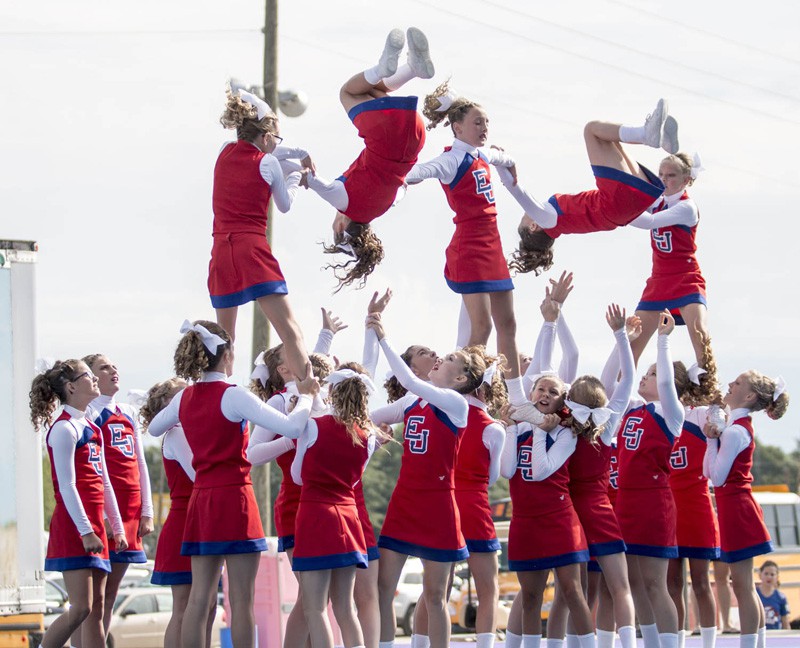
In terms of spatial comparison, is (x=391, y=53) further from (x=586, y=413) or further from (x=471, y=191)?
(x=586, y=413)

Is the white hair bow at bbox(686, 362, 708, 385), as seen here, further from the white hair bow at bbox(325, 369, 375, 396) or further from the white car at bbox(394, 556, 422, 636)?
the white car at bbox(394, 556, 422, 636)

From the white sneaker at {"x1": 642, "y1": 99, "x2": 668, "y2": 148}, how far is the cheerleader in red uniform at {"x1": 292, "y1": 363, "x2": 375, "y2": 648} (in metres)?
2.45

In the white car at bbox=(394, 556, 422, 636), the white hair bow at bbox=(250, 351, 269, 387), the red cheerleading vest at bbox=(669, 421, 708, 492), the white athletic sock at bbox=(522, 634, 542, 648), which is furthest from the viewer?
the white car at bbox=(394, 556, 422, 636)

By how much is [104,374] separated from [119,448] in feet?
1.58

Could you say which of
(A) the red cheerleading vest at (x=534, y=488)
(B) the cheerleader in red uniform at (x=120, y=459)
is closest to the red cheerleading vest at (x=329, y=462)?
(A) the red cheerleading vest at (x=534, y=488)

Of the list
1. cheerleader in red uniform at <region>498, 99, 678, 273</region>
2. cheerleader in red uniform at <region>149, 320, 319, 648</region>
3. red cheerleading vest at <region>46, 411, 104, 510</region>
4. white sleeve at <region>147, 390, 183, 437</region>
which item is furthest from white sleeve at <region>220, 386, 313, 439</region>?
cheerleader in red uniform at <region>498, 99, 678, 273</region>

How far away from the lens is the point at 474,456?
812cm

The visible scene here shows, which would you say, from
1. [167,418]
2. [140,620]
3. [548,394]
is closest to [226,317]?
[167,418]

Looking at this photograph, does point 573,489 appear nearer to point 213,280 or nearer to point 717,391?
point 717,391

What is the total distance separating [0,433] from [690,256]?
15.8ft

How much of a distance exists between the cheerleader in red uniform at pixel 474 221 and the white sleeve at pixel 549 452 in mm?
776

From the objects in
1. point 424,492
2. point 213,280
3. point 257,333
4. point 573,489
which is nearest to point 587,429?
point 573,489

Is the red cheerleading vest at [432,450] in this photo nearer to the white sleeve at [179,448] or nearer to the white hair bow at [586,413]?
the white hair bow at [586,413]

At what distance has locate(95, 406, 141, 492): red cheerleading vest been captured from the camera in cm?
860
